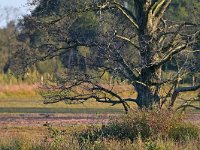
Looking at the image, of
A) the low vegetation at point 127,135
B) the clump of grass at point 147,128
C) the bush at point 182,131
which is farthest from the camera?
the bush at point 182,131

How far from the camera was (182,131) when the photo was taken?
1864 cm

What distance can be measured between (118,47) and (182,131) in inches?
161

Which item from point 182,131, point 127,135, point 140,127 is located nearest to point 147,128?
point 140,127

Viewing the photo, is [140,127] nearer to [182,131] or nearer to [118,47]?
[182,131]

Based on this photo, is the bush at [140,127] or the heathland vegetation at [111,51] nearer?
the bush at [140,127]

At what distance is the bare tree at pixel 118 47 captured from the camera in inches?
836

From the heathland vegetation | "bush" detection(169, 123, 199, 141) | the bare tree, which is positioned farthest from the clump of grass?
the bare tree

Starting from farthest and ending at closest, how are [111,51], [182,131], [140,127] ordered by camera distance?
[111,51], [182,131], [140,127]

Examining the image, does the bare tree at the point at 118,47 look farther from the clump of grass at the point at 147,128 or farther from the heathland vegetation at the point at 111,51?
the clump of grass at the point at 147,128

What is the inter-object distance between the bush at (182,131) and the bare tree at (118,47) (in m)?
2.50

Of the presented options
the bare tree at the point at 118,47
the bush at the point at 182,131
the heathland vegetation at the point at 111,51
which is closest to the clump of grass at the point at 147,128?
the bush at the point at 182,131

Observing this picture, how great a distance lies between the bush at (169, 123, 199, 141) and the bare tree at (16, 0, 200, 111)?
98.5 inches

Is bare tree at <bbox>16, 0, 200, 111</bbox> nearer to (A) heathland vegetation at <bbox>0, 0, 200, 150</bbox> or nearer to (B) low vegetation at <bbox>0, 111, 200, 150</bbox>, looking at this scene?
(A) heathland vegetation at <bbox>0, 0, 200, 150</bbox>

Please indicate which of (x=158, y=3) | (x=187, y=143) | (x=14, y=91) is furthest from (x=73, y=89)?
(x=14, y=91)
